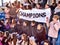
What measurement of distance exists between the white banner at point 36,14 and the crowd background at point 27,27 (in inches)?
0.9

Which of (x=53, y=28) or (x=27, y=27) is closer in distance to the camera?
(x=53, y=28)

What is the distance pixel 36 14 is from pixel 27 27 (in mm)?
118

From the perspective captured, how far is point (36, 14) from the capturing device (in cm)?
121

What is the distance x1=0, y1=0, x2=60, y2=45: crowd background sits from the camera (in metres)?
1.13

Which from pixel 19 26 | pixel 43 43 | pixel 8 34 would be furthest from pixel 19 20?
pixel 43 43

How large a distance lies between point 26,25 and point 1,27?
0.23 m

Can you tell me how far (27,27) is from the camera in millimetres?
1242

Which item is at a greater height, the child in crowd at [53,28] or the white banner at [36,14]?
the white banner at [36,14]

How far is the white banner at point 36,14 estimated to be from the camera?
117cm

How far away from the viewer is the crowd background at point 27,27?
1.13 metres

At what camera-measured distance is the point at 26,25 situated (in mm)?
1249

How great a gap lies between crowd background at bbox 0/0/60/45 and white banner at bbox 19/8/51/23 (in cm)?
2

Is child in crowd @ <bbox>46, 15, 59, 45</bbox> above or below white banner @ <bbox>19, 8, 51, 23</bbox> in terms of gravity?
below

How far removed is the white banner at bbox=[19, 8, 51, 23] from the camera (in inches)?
45.9
